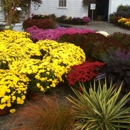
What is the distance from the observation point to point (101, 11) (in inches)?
1005

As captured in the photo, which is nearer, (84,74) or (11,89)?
(11,89)

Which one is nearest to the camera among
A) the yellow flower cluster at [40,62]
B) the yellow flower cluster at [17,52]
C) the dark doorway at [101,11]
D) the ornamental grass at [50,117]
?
the ornamental grass at [50,117]

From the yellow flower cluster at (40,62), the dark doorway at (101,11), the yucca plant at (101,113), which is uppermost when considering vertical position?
the dark doorway at (101,11)

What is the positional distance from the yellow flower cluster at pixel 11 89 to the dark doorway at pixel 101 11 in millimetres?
20721

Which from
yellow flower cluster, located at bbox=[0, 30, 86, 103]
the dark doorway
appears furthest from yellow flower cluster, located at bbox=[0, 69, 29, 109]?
the dark doorway

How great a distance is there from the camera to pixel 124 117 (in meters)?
3.38

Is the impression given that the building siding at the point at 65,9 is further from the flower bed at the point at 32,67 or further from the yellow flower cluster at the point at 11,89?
the yellow flower cluster at the point at 11,89

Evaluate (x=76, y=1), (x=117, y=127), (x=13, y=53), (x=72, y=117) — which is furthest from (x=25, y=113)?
(x=76, y=1)

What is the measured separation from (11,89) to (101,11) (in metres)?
22.4

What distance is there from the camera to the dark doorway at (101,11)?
24.4 metres

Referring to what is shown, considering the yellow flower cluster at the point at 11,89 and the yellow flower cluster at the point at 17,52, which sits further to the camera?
the yellow flower cluster at the point at 17,52

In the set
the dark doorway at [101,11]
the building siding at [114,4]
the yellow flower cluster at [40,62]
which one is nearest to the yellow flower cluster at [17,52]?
the yellow flower cluster at [40,62]

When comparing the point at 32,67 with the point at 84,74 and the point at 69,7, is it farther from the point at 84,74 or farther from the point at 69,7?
the point at 69,7

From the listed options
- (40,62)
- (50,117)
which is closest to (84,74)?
(40,62)
